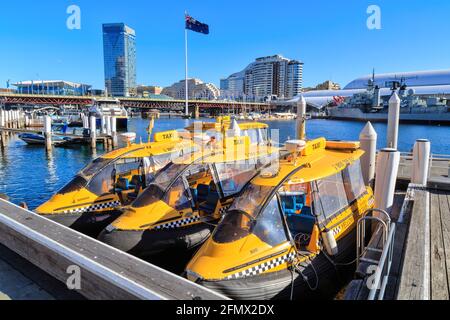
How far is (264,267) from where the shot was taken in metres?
5.00

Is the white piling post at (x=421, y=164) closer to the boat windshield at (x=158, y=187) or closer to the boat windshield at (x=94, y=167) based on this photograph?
the boat windshield at (x=158, y=187)

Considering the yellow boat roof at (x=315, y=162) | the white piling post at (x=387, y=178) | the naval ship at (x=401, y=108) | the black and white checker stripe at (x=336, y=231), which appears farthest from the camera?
the naval ship at (x=401, y=108)

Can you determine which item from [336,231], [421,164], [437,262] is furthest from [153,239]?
[421,164]

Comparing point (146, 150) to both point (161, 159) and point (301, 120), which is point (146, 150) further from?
point (301, 120)

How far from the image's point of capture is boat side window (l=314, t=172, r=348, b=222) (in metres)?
6.00

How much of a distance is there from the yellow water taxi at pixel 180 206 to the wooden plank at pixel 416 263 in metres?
4.37

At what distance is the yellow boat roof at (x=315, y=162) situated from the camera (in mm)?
5844

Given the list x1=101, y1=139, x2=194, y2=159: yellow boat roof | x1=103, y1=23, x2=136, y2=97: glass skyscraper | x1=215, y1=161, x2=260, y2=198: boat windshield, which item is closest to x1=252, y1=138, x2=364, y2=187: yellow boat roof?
x1=215, y1=161, x2=260, y2=198: boat windshield

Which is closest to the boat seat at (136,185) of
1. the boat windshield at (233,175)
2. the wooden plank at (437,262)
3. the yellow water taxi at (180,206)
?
the yellow water taxi at (180,206)

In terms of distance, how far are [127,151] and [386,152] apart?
25.1 ft

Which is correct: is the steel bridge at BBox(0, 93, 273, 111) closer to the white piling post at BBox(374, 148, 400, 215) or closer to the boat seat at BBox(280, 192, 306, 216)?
the boat seat at BBox(280, 192, 306, 216)

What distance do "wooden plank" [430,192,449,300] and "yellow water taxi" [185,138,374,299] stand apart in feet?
5.27

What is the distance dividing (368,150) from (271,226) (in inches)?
298

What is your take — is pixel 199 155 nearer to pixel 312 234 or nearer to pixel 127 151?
pixel 127 151
